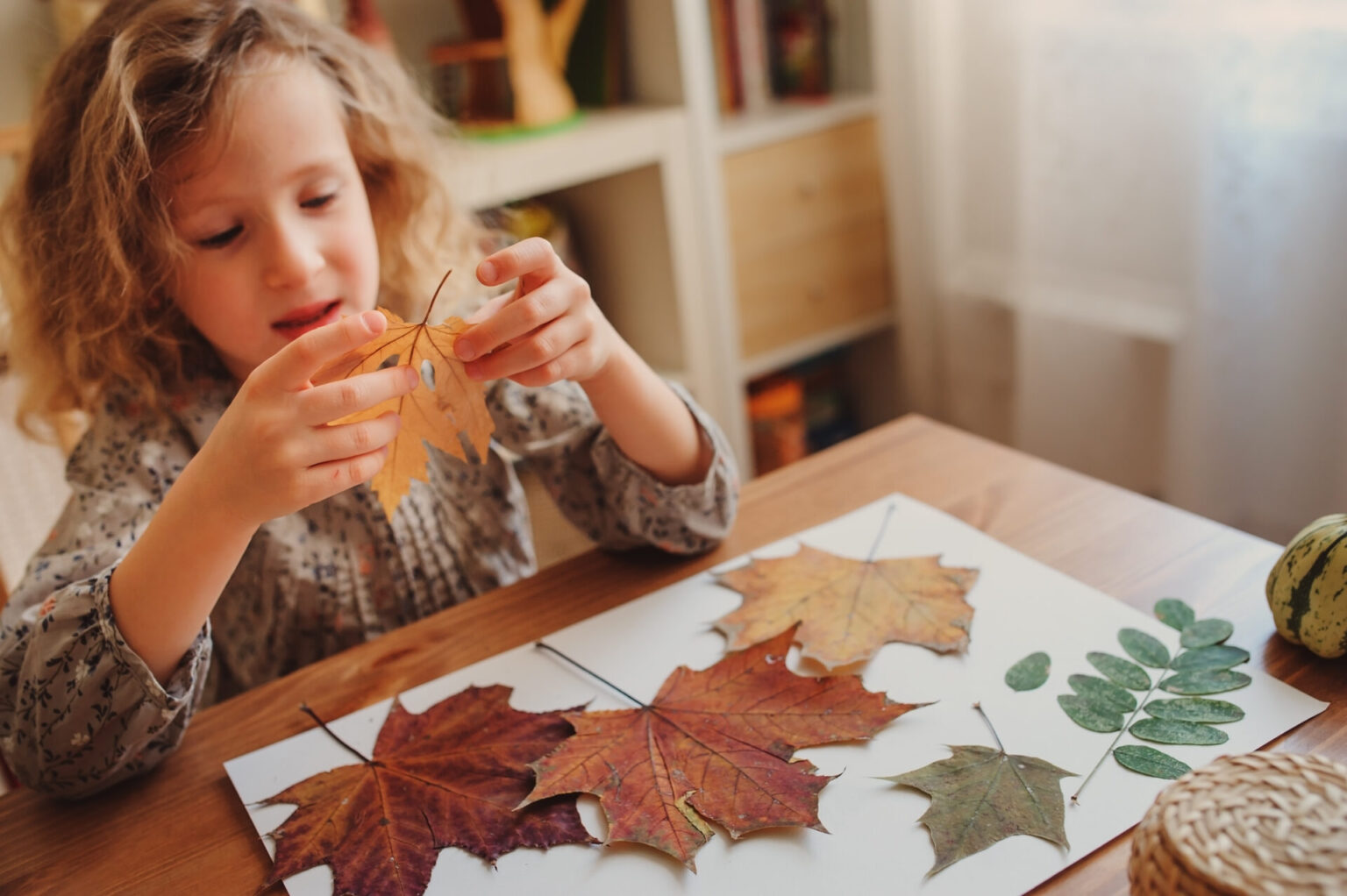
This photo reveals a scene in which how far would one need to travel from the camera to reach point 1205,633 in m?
0.68

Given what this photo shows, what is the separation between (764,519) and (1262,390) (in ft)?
3.39

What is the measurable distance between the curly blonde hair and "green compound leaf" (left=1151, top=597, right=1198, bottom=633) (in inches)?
26.8

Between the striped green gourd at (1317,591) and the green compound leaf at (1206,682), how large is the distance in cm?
4

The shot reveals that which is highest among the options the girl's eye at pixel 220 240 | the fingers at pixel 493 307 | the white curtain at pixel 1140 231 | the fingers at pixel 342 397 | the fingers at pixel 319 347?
the girl's eye at pixel 220 240

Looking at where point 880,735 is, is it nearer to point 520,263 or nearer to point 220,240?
point 520,263

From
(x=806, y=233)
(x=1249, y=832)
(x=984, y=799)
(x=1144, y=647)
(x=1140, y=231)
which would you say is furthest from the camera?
(x=806, y=233)

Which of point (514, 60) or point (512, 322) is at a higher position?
point (514, 60)

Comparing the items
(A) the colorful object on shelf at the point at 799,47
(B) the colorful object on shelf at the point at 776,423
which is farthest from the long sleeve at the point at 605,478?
(A) the colorful object on shelf at the point at 799,47

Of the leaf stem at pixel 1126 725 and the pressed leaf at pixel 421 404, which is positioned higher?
the pressed leaf at pixel 421 404

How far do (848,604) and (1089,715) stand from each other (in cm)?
17

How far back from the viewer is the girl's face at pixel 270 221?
0.82m

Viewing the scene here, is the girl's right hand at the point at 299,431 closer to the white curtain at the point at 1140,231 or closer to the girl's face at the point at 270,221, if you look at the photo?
the girl's face at the point at 270,221

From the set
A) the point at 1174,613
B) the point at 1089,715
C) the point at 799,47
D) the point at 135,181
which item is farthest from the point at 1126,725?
the point at 799,47

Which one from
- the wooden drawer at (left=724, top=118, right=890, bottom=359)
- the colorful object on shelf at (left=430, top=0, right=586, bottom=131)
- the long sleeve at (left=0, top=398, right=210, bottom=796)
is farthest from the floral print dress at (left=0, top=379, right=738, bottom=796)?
the wooden drawer at (left=724, top=118, right=890, bottom=359)
